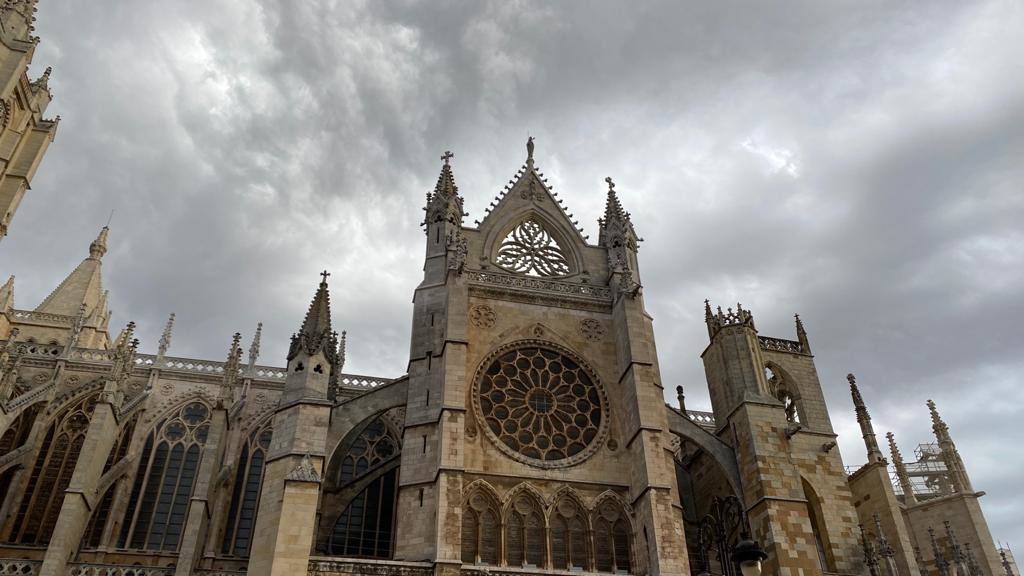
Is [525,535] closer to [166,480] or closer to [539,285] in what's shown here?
[539,285]

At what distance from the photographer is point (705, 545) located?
67.1 ft

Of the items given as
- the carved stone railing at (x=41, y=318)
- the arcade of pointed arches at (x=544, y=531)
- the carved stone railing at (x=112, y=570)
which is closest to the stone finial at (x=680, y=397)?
the arcade of pointed arches at (x=544, y=531)

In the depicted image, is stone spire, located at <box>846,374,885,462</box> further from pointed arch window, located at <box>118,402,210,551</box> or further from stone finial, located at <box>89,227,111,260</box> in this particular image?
stone finial, located at <box>89,227,111,260</box>

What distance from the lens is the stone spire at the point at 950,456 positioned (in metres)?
26.1

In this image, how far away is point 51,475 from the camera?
22.2 m

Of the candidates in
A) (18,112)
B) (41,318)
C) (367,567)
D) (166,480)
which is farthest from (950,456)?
(41,318)

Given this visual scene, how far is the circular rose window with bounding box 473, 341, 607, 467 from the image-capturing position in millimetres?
18656

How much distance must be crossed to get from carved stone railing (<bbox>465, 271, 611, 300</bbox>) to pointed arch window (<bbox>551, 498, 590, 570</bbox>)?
629cm

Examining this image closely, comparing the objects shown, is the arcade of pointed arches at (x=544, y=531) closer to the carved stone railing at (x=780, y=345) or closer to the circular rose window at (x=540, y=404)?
the circular rose window at (x=540, y=404)

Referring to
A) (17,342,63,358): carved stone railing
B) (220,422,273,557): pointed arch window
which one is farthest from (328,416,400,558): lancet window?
(17,342,63,358): carved stone railing

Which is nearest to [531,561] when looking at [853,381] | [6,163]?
[853,381]

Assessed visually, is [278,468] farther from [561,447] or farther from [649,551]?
[649,551]

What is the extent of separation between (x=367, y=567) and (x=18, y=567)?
840cm

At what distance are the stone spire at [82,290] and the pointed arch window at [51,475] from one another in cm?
1344
